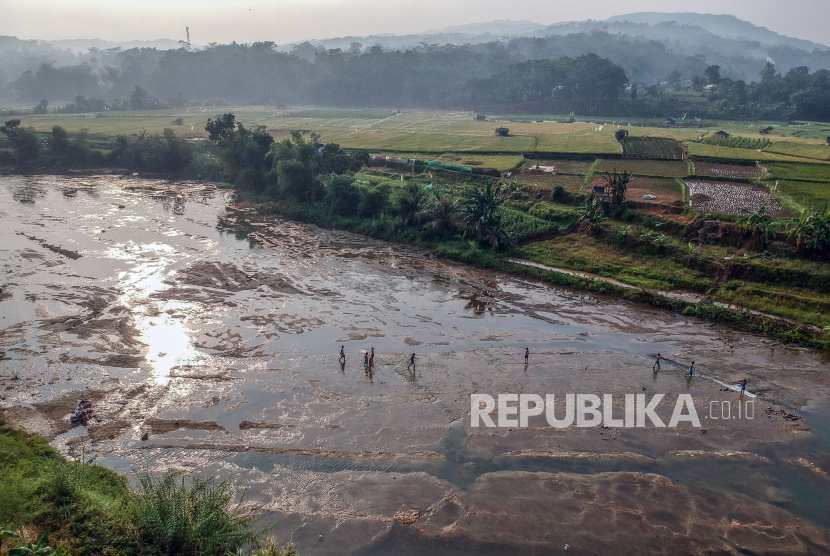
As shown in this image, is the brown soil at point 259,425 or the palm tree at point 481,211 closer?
the brown soil at point 259,425

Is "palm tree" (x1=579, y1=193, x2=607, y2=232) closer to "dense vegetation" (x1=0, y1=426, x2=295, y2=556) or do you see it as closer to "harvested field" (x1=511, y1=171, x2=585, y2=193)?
"harvested field" (x1=511, y1=171, x2=585, y2=193)

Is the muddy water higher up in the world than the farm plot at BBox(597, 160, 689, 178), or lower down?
lower down

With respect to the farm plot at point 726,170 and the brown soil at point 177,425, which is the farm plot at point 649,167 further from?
the brown soil at point 177,425

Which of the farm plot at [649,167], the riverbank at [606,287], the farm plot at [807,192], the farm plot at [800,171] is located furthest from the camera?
the farm plot at [649,167]

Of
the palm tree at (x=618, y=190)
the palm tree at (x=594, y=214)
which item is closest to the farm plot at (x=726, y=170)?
the palm tree at (x=618, y=190)

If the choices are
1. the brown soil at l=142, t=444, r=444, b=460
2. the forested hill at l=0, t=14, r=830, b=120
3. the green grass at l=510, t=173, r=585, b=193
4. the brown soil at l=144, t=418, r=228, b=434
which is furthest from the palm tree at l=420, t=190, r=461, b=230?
the forested hill at l=0, t=14, r=830, b=120

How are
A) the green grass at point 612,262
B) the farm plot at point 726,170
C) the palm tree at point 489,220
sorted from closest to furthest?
the green grass at point 612,262 → the palm tree at point 489,220 → the farm plot at point 726,170

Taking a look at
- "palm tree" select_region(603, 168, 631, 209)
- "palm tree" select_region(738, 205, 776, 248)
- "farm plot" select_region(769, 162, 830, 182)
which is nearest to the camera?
"palm tree" select_region(738, 205, 776, 248)

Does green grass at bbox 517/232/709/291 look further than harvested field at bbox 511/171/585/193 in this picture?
No
